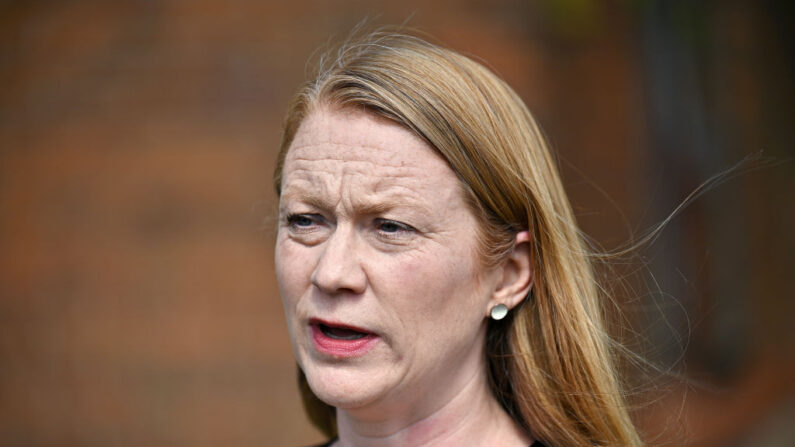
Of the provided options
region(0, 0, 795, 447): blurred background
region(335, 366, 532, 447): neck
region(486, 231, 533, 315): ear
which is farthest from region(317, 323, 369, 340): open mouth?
region(0, 0, 795, 447): blurred background

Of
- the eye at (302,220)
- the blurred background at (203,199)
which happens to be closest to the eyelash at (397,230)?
the eye at (302,220)

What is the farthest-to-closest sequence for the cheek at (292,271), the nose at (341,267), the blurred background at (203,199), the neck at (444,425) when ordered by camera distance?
the blurred background at (203,199) < the neck at (444,425) < the cheek at (292,271) < the nose at (341,267)

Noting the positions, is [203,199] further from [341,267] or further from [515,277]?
[341,267]

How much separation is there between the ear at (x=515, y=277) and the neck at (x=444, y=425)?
0.75 feet

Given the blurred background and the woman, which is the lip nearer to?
the woman

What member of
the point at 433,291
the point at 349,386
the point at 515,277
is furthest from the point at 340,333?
the point at 515,277

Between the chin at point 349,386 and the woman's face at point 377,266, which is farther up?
the woman's face at point 377,266

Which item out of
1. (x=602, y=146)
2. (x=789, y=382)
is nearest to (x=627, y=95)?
(x=602, y=146)

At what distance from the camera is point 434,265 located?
7.91 ft

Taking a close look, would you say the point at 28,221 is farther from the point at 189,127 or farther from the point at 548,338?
the point at 548,338

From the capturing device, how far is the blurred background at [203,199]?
6.32m

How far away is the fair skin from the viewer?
2.39m

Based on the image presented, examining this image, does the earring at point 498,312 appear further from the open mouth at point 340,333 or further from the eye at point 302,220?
the eye at point 302,220

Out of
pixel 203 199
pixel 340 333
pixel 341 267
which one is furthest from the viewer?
pixel 203 199
